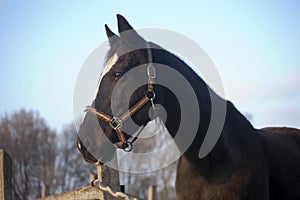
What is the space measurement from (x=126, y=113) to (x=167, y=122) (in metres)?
0.40

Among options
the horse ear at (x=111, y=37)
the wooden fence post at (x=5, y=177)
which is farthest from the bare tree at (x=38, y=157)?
the horse ear at (x=111, y=37)

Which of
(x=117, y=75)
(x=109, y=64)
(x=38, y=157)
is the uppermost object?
(x=109, y=64)

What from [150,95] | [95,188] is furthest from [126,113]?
[95,188]

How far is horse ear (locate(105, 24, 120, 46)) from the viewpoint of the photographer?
4758mm

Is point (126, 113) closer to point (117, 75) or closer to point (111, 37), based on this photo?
point (117, 75)

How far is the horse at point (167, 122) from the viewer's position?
14.8 ft

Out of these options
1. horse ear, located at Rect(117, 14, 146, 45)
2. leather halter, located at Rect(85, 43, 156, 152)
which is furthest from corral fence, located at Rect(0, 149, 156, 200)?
horse ear, located at Rect(117, 14, 146, 45)

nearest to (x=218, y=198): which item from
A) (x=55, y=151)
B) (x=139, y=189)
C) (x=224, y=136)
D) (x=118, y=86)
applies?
(x=224, y=136)

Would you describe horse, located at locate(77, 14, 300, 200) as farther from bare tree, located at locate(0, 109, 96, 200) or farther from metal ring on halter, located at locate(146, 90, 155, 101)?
bare tree, located at locate(0, 109, 96, 200)

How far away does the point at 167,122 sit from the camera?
15.4 feet

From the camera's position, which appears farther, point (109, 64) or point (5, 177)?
point (5, 177)

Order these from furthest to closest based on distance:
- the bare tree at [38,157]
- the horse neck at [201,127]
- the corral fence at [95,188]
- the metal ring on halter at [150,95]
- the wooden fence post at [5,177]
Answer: the bare tree at [38,157]
the wooden fence post at [5,177]
the corral fence at [95,188]
the horse neck at [201,127]
the metal ring on halter at [150,95]

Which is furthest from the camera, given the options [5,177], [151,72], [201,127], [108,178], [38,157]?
[38,157]

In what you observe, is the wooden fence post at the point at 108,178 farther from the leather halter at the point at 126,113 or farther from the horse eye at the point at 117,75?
the horse eye at the point at 117,75
